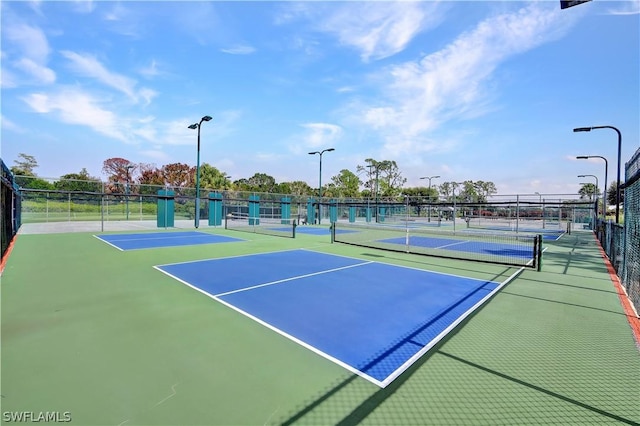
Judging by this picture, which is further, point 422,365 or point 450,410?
point 422,365

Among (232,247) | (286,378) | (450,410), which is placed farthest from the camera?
(232,247)

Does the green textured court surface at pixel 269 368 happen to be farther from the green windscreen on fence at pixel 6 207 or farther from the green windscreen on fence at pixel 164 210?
the green windscreen on fence at pixel 164 210

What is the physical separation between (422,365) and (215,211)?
24.3m

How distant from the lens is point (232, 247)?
14.0 m

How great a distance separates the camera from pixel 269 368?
373 cm

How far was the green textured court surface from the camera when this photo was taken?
2.98 m

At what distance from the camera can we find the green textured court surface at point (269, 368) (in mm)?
2980

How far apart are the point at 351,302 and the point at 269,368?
280 cm

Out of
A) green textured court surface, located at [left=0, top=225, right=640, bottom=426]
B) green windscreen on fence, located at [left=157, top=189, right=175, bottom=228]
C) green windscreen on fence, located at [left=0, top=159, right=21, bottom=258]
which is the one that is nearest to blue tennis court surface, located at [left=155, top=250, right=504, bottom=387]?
green textured court surface, located at [left=0, top=225, right=640, bottom=426]

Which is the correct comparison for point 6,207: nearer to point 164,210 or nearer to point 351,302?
point 164,210

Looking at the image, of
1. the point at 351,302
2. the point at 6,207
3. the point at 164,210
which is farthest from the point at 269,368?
the point at 164,210

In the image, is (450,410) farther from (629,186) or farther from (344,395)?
(629,186)

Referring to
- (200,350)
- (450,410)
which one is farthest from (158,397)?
(450,410)

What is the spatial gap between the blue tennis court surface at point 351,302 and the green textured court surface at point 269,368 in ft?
0.88
